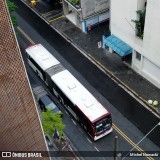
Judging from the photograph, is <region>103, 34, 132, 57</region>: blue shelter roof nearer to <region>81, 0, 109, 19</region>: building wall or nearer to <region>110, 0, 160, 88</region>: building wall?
<region>110, 0, 160, 88</region>: building wall

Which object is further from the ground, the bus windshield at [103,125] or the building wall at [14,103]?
the building wall at [14,103]

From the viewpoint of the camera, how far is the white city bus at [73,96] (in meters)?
35.1

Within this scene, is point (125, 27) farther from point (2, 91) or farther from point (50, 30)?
point (2, 91)

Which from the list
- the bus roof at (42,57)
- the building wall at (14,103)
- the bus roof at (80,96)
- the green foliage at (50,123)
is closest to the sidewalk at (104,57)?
the bus roof at (42,57)

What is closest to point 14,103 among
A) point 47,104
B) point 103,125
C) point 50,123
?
point 50,123

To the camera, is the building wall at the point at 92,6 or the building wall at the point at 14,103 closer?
the building wall at the point at 14,103

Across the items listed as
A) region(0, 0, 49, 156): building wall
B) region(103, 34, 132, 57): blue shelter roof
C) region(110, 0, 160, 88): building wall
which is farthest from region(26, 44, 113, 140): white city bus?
region(0, 0, 49, 156): building wall

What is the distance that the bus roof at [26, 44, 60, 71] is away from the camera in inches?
1652

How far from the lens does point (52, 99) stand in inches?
1603

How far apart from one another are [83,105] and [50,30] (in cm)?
2185

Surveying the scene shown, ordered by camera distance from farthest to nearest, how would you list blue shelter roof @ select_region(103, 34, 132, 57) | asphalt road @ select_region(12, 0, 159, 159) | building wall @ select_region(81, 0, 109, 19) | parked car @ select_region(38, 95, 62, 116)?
building wall @ select_region(81, 0, 109, 19) < blue shelter roof @ select_region(103, 34, 132, 57) < parked car @ select_region(38, 95, 62, 116) < asphalt road @ select_region(12, 0, 159, 159)

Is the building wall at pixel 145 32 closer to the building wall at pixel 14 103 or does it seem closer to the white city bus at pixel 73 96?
the white city bus at pixel 73 96

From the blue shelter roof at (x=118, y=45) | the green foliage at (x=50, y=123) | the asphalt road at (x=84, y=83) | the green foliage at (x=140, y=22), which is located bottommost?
the asphalt road at (x=84, y=83)

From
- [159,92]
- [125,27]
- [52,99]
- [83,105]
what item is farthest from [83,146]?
[125,27]
